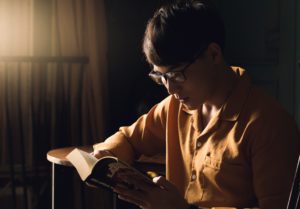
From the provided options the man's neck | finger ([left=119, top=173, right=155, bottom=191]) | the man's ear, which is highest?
the man's ear

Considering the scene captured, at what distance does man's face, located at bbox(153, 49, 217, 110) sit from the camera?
3.88 ft

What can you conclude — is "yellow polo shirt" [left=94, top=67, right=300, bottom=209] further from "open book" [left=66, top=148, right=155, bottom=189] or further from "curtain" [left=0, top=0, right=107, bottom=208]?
"curtain" [left=0, top=0, right=107, bottom=208]

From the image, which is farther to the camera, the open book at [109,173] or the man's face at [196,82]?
the man's face at [196,82]

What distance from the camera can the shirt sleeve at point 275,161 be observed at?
3.51ft

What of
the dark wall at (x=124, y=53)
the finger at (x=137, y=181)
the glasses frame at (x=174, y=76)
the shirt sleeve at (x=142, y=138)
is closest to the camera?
the finger at (x=137, y=181)

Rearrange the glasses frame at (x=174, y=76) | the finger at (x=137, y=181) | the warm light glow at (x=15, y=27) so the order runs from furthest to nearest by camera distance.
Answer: the warm light glow at (x=15, y=27) < the glasses frame at (x=174, y=76) < the finger at (x=137, y=181)

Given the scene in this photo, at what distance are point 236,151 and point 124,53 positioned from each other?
190 cm

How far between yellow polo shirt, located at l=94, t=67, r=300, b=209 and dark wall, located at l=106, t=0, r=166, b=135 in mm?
1493

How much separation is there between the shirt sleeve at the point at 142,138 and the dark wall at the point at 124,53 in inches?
53.3

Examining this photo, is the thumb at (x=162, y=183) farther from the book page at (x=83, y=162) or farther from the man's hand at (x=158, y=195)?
the book page at (x=83, y=162)

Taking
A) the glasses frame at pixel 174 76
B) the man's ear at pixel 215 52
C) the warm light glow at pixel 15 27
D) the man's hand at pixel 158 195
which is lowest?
the man's hand at pixel 158 195

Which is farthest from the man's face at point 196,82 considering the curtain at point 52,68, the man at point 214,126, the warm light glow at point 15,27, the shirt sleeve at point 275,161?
the warm light glow at point 15,27

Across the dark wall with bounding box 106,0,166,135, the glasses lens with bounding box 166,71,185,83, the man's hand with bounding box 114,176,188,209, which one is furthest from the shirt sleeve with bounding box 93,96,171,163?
the dark wall with bounding box 106,0,166,135

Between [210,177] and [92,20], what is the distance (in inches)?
68.4
